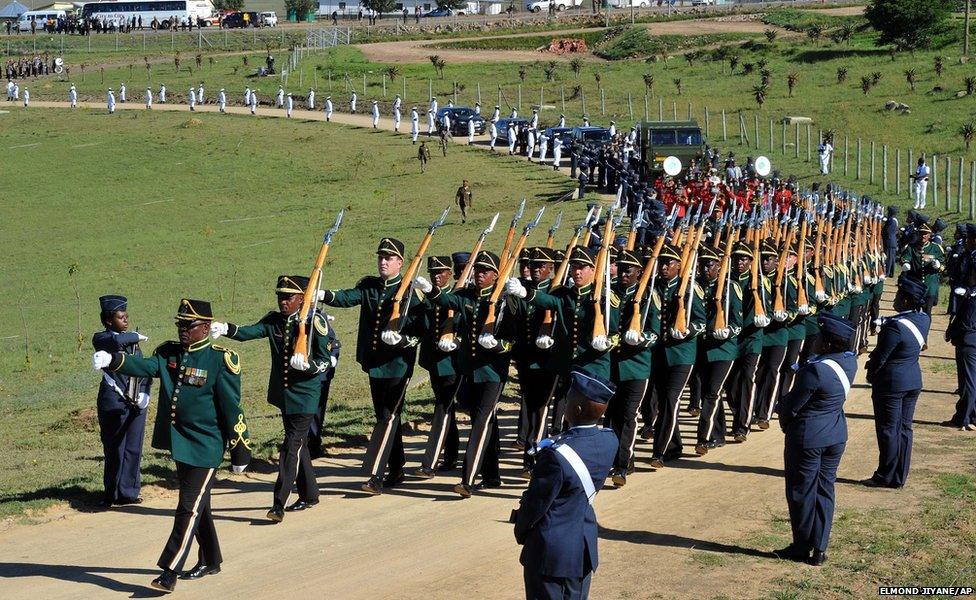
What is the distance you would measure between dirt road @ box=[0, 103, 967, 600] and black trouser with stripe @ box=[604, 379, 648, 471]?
0.33 m

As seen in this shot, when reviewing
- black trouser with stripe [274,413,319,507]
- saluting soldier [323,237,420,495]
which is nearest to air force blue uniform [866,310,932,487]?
saluting soldier [323,237,420,495]

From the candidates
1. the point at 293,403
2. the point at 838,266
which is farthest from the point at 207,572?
the point at 838,266

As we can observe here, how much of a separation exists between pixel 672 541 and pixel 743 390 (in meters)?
4.07

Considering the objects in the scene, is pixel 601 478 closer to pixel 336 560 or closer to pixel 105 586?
pixel 336 560

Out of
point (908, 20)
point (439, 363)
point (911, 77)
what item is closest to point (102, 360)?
point (439, 363)

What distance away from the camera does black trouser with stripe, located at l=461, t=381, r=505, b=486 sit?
37.6 ft

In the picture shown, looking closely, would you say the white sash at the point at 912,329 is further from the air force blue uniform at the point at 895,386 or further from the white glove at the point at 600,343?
the white glove at the point at 600,343

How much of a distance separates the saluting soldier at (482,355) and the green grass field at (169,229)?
2.62m

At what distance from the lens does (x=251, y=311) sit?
25109 mm

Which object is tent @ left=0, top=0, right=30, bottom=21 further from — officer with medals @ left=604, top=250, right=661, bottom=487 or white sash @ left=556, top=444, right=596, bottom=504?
white sash @ left=556, top=444, right=596, bottom=504

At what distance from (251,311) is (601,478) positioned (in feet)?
61.4

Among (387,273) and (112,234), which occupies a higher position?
(387,273)

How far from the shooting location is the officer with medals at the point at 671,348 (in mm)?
12586

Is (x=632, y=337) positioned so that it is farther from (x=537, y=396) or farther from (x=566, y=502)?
(x=566, y=502)
